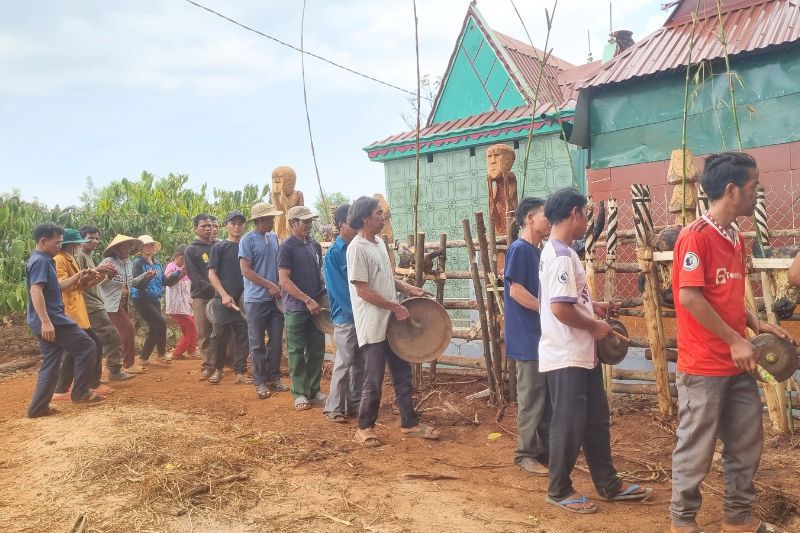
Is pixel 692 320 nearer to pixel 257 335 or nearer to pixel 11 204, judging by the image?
pixel 257 335

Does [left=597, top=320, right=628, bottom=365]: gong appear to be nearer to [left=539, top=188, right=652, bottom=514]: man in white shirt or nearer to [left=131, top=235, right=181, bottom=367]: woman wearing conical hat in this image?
[left=539, top=188, right=652, bottom=514]: man in white shirt

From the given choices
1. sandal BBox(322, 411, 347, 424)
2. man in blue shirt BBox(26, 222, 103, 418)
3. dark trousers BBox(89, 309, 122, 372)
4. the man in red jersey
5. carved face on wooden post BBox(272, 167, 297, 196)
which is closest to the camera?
the man in red jersey

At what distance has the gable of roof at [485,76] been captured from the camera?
1173 cm

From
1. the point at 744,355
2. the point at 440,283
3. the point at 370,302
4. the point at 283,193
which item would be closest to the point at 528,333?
the point at 370,302

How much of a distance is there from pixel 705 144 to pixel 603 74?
157 centimetres

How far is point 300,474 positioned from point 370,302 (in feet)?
4.21

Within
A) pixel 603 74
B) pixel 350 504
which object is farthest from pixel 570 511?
pixel 603 74

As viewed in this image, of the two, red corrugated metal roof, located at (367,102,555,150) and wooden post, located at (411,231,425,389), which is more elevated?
red corrugated metal roof, located at (367,102,555,150)

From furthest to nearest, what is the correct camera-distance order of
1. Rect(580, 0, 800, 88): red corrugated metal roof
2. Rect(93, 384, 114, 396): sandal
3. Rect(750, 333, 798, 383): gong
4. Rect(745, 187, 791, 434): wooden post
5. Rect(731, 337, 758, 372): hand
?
Rect(580, 0, 800, 88): red corrugated metal roof < Rect(93, 384, 114, 396): sandal < Rect(745, 187, 791, 434): wooden post < Rect(750, 333, 798, 383): gong < Rect(731, 337, 758, 372): hand

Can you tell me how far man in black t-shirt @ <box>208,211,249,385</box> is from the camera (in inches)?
285

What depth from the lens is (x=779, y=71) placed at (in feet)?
24.6

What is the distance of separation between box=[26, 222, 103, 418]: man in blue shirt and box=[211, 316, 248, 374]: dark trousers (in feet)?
4.96

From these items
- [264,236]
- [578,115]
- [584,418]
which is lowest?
[584,418]

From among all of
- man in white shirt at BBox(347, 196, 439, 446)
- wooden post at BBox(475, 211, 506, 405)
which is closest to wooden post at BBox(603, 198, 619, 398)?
wooden post at BBox(475, 211, 506, 405)
